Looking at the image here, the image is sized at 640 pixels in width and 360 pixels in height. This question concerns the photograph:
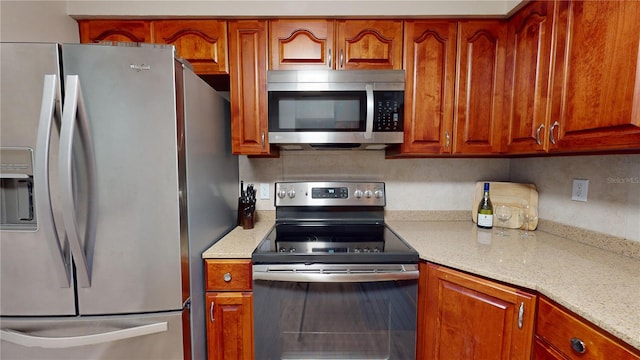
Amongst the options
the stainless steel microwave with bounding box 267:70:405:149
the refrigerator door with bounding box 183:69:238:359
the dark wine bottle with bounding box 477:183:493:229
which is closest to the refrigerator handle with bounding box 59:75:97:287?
the refrigerator door with bounding box 183:69:238:359

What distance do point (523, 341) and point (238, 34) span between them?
186 cm

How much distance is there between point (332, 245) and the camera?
1.33 metres

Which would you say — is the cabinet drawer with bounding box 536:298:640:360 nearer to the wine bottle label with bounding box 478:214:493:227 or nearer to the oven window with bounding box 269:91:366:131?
the wine bottle label with bounding box 478:214:493:227

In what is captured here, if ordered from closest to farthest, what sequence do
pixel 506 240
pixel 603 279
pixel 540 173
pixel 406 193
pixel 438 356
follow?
1. pixel 603 279
2. pixel 438 356
3. pixel 506 240
4. pixel 540 173
5. pixel 406 193

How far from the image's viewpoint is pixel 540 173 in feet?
5.12

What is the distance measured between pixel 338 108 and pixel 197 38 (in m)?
0.86

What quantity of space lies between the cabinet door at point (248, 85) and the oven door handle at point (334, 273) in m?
0.66

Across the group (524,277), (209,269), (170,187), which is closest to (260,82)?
(170,187)

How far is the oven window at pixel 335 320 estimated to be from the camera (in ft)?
3.79

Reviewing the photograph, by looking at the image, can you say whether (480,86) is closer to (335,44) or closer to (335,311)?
(335,44)

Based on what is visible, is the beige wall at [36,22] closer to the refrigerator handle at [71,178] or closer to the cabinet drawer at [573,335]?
the refrigerator handle at [71,178]

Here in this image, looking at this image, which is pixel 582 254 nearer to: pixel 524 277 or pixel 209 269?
pixel 524 277

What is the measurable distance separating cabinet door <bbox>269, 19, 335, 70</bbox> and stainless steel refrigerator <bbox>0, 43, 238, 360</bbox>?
557 mm

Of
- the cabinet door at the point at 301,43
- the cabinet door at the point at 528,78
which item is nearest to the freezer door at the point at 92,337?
the cabinet door at the point at 301,43
